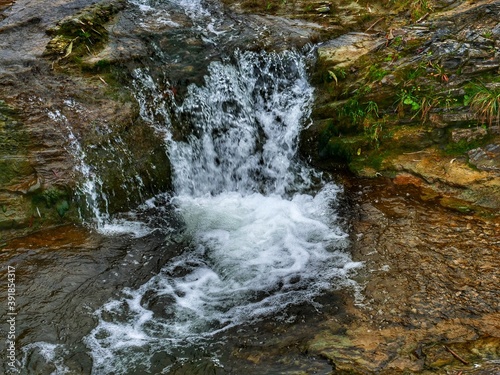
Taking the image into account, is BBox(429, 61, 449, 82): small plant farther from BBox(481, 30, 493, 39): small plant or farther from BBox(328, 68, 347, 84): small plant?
BBox(328, 68, 347, 84): small plant

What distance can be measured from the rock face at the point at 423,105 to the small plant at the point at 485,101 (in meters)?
0.01

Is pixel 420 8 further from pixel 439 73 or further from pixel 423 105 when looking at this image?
pixel 423 105

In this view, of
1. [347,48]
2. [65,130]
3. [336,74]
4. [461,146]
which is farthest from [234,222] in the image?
[347,48]

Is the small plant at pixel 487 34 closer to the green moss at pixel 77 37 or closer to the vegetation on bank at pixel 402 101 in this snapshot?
the vegetation on bank at pixel 402 101

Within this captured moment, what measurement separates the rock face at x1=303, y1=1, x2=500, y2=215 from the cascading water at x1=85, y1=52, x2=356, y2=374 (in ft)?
1.83

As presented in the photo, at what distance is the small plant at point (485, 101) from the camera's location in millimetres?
5328

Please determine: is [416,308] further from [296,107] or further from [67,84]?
[67,84]

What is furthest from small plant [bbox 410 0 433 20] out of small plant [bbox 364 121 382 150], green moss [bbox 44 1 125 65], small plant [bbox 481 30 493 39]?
green moss [bbox 44 1 125 65]

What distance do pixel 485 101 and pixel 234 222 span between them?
3538mm

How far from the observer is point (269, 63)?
23.1 ft

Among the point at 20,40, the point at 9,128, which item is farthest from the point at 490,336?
the point at 20,40

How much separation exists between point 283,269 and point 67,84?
13.3 ft

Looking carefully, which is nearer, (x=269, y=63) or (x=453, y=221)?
(x=453, y=221)

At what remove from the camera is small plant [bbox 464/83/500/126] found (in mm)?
5328
